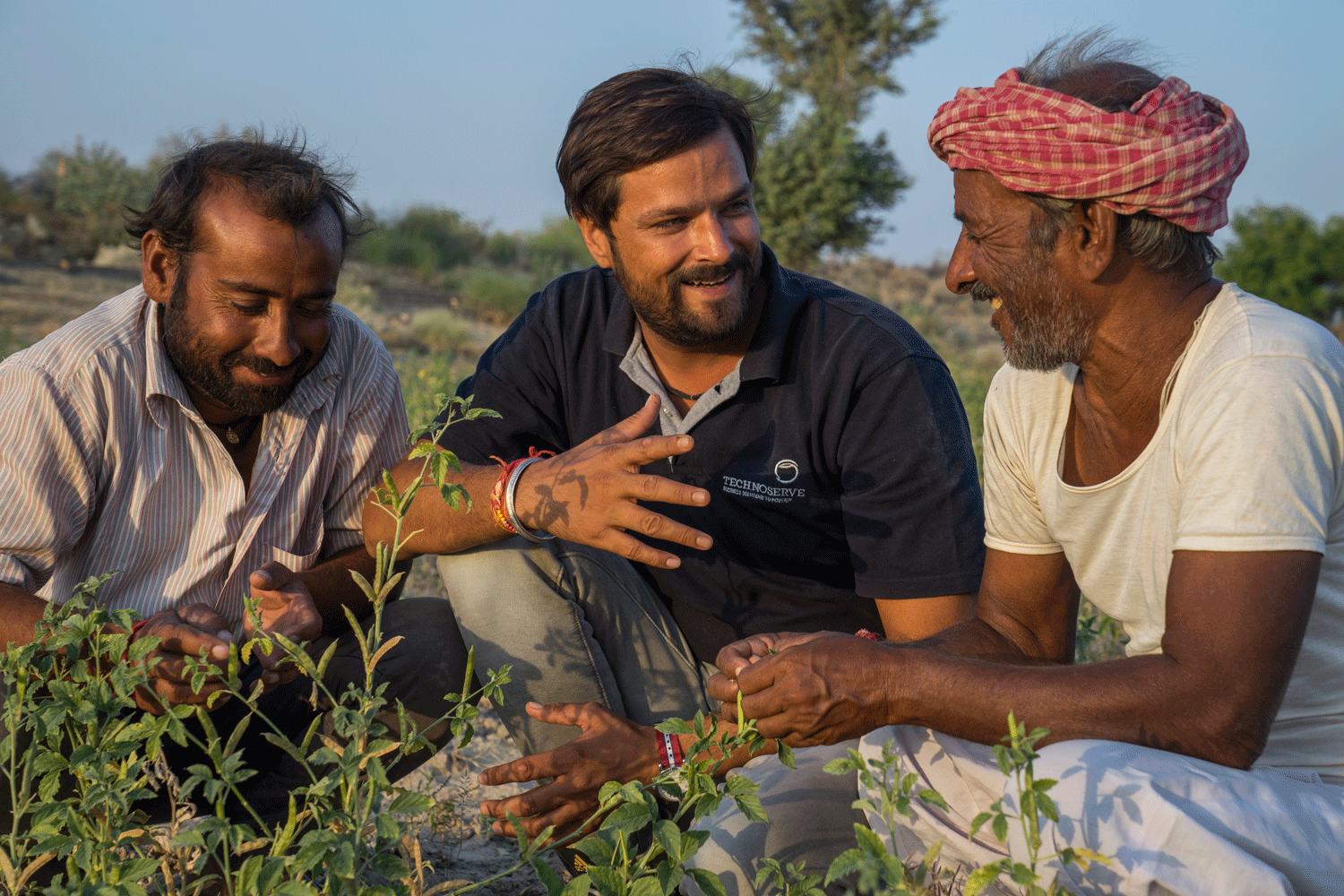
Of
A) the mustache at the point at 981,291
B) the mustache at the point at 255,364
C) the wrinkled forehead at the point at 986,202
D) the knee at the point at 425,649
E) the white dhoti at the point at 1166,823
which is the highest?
the wrinkled forehead at the point at 986,202

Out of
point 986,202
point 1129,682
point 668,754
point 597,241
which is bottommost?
point 668,754

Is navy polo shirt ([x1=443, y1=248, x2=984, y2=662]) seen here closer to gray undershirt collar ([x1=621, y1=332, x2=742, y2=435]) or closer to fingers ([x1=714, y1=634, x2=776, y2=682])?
gray undershirt collar ([x1=621, y1=332, x2=742, y2=435])

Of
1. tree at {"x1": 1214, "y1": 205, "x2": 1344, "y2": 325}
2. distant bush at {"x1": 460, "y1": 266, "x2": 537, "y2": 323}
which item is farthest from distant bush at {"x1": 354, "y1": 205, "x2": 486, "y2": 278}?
tree at {"x1": 1214, "y1": 205, "x2": 1344, "y2": 325}

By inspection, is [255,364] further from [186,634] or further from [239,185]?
[186,634]

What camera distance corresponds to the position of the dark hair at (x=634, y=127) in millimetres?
2889

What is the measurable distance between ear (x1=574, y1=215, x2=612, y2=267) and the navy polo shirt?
3.2 inches

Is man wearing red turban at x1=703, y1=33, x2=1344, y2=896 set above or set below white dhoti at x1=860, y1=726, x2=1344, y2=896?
above

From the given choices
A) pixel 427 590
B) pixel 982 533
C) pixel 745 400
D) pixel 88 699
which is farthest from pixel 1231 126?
pixel 427 590

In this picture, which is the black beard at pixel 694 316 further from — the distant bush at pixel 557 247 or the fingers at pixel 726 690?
the distant bush at pixel 557 247

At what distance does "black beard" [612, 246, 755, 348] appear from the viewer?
2797 millimetres

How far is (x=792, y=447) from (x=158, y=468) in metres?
1.50

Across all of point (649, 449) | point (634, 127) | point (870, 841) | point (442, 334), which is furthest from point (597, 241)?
point (442, 334)

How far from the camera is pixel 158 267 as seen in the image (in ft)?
8.80

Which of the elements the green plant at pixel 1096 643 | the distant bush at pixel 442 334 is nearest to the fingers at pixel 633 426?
the green plant at pixel 1096 643
